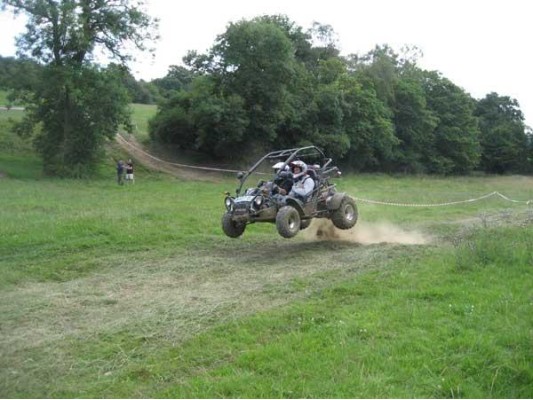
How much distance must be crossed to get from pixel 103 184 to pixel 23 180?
384cm

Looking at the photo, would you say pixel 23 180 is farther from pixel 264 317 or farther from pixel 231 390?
pixel 231 390

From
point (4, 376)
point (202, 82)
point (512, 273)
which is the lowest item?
point (4, 376)

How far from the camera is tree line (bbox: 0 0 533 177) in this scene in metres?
33.8

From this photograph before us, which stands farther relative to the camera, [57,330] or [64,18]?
[64,18]

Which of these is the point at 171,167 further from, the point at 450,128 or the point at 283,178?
the point at 450,128

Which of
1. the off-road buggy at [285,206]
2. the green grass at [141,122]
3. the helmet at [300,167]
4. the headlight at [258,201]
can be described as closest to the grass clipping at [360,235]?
the off-road buggy at [285,206]

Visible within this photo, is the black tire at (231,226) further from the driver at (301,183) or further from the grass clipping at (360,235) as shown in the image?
the grass clipping at (360,235)

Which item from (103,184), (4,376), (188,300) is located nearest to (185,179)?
(103,184)

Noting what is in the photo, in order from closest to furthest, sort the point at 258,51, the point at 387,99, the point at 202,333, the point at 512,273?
the point at 202,333 < the point at 512,273 < the point at 258,51 < the point at 387,99

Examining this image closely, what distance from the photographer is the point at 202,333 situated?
25.7 ft

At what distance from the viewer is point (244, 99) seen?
40.8 metres

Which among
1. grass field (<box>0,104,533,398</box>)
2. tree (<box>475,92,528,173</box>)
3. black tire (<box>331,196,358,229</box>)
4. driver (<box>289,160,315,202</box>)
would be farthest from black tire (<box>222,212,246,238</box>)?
tree (<box>475,92,528,173</box>)

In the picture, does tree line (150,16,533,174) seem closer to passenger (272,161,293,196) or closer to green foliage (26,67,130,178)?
green foliage (26,67,130,178)

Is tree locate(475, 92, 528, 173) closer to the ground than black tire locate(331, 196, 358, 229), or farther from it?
farther from it
